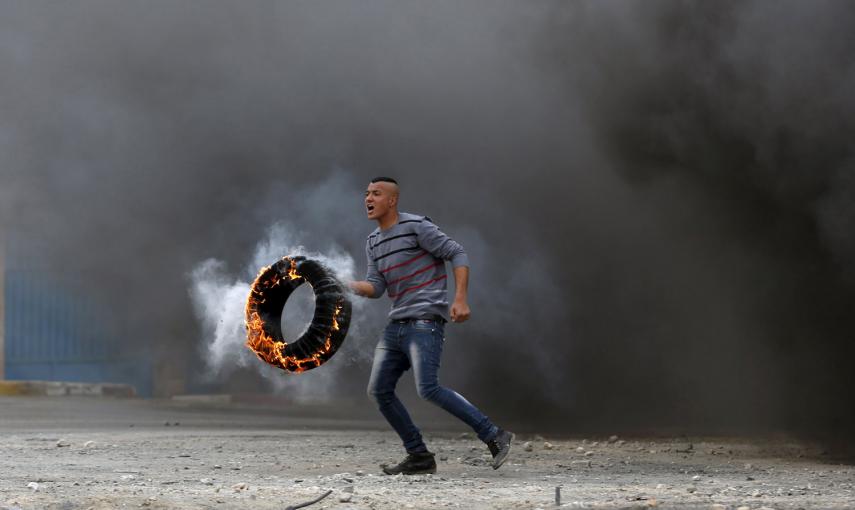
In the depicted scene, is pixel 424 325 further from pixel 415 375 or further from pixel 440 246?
pixel 440 246

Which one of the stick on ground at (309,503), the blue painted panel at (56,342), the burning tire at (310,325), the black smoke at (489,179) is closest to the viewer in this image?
the stick on ground at (309,503)

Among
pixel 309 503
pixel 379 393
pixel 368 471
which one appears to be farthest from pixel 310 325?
pixel 309 503

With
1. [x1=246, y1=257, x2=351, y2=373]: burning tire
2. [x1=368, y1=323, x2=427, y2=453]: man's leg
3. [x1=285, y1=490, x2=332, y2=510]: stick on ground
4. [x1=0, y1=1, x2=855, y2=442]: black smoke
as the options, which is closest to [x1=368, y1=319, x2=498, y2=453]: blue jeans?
[x1=368, y1=323, x2=427, y2=453]: man's leg

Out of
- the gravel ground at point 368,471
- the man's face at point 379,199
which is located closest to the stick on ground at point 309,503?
the gravel ground at point 368,471

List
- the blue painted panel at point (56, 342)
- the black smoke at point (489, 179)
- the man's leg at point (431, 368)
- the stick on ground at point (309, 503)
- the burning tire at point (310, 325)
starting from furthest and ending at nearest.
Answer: the blue painted panel at point (56, 342)
the black smoke at point (489, 179)
the burning tire at point (310, 325)
the man's leg at point (431, 368)
the stick on ground at point (309, 503)

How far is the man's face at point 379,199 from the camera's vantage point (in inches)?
253

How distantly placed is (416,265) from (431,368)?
0.56m

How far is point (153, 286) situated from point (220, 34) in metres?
3.42

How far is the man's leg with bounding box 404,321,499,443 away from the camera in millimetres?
6285

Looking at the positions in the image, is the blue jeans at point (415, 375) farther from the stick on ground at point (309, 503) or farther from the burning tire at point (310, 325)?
the stick on ground at point (309, 503)

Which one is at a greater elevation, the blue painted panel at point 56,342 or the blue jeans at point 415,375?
the blue painted panel at point 56,342

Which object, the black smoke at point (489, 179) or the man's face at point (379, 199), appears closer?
the man's face at point (379, 199)

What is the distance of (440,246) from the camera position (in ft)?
20.9

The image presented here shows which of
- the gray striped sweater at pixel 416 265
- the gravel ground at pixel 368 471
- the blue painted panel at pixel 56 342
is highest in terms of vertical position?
the blue painted panel at pixel 56 342
